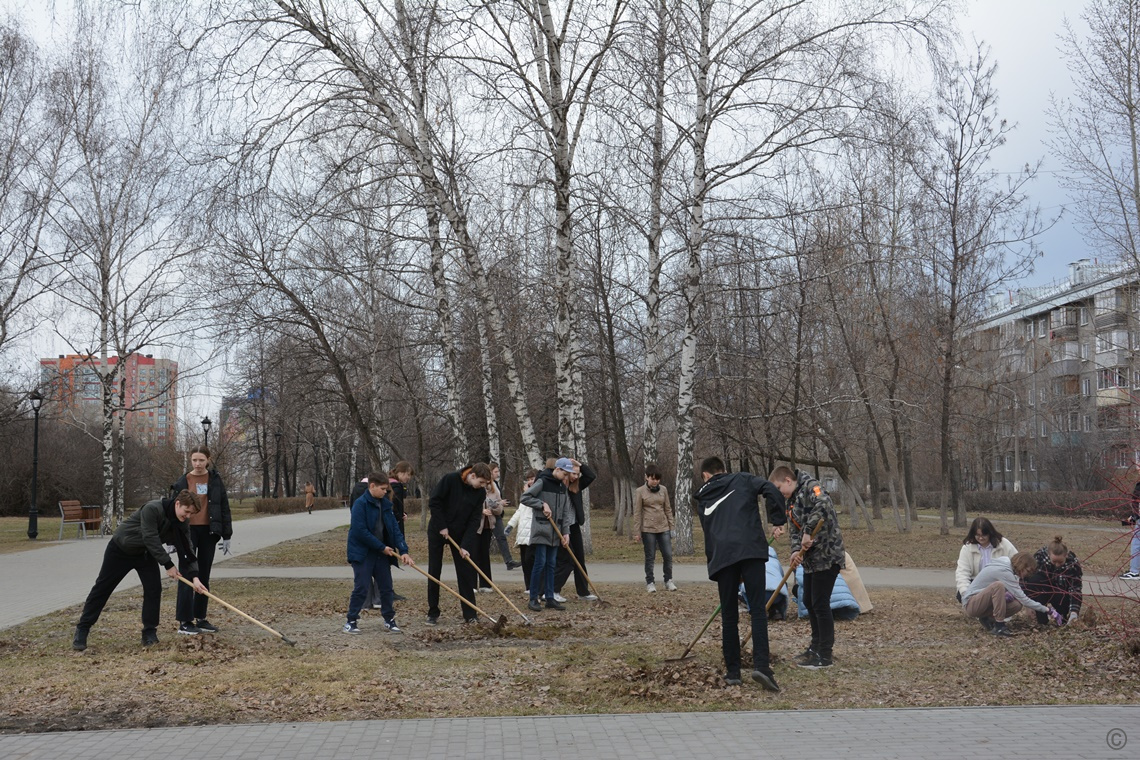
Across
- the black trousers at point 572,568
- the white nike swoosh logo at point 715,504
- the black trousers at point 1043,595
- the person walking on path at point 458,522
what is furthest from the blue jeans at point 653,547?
the white nike swoosh logo at point 715,504

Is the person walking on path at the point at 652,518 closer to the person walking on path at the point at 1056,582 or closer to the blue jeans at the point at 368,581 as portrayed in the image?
the blue jeans at the point at 368,581

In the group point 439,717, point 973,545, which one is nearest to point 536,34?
point 973,545

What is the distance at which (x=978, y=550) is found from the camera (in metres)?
10.7

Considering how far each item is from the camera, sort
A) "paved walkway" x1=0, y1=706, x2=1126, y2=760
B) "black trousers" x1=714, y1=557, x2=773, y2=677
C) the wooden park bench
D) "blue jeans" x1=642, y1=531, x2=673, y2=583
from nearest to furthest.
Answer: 1. "paved walkway" x1=0, y1=706, x2=1126, y2=760
2. "black trousers" x1=714, y1=557, x2=773, y2=677
3. "blue jeans" x1=642, y1=531, x2=673, y2=583
4. the wooden park bench

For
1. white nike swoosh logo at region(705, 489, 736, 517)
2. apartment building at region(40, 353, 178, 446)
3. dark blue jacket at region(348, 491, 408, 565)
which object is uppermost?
apartment building at region(40, 353, 178, 446)

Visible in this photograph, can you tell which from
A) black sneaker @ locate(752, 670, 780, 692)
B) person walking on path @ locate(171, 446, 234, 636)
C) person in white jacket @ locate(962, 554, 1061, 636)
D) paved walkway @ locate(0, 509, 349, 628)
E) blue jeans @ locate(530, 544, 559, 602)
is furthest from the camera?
paved walkway @ locate(0, 509, 349, 628)

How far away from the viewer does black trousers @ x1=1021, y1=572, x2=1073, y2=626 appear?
9.76 meters

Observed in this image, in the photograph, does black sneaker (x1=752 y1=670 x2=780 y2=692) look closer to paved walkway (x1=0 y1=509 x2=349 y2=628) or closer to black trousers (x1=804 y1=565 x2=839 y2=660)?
black trousers (x1=804 y1=565 x2=839 y2=660)

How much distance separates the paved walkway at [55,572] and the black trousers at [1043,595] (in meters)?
10.6

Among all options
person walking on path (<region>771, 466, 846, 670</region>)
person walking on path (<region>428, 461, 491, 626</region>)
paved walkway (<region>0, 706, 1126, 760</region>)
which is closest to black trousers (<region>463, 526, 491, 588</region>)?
person walking on path (<region>428, 461, 491, 626</region>)

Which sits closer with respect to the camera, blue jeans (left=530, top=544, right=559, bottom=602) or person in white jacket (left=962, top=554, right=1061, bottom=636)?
person in white jacket (left=962, top=554, right=1061, bottom=636)

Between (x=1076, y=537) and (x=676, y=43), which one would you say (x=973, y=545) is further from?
(x=1076, y=537)

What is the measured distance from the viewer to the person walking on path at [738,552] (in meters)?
7.31

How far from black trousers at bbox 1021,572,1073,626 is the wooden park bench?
76.5 ft
